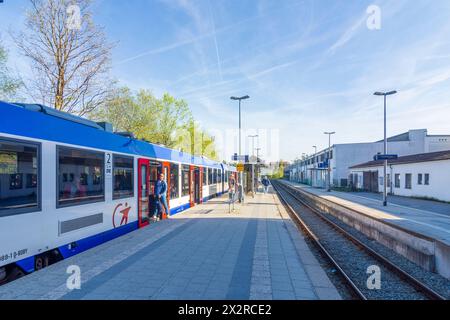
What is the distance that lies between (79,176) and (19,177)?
161 cm

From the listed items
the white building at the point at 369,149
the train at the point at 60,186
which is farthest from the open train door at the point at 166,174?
the white building at the point at 369,149

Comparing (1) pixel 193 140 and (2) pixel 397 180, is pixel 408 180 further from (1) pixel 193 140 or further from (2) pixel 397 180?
(1) pixel 193 140

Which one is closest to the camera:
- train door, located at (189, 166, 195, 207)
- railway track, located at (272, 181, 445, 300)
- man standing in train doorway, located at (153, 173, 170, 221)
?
railway track, located at (272, 181, 445, 300)

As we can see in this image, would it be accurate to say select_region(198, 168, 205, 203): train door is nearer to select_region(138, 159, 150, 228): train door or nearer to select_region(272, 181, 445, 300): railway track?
select_region(138, 159, 150, 228): train door

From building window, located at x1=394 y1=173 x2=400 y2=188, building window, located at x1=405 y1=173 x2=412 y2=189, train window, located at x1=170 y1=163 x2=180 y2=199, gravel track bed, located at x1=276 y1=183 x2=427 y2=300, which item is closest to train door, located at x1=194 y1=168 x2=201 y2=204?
train window, located at x1=170 y1=163 x2=180 y2=199

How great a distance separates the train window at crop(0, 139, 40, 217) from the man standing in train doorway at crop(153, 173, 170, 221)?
5503 millimetres

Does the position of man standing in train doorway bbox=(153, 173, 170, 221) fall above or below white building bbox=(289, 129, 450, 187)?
below

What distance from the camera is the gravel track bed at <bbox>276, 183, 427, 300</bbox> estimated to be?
17.6 feet

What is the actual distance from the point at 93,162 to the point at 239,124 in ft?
58.1

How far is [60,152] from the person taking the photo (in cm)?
560

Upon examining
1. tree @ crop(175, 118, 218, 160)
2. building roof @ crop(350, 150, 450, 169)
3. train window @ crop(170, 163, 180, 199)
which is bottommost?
train window @ crop(170, 163, 180, 199)

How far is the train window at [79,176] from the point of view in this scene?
5.64 m

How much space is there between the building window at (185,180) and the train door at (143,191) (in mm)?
3924

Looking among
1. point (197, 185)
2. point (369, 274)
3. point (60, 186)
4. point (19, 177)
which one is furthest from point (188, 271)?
point (197, 185)
